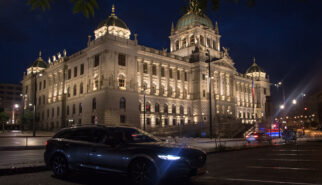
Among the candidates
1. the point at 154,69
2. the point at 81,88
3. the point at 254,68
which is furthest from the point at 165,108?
the point at 254,68

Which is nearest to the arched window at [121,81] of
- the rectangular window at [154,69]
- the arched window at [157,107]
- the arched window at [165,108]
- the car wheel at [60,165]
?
the arched window at [157,107]

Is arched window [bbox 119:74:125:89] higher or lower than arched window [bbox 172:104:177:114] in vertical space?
higher

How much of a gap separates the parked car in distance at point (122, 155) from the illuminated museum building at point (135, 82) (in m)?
38.5

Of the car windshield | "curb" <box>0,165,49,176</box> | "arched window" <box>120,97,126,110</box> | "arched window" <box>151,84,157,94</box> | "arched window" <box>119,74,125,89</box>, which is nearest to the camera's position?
the car windshield

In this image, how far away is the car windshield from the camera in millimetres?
9219

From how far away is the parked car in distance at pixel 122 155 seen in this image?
805 cm

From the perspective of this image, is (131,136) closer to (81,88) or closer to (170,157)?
(170,157)

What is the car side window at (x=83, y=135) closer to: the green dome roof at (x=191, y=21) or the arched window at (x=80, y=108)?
the arched window at (x=80, y=108)

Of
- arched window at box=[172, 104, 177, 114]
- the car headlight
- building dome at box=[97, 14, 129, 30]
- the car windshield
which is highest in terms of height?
→ building dome at box=[97, 14, 129, 30]

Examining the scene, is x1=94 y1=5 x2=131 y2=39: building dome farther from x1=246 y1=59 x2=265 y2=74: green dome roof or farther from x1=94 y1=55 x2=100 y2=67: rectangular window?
x1=246 y1=59 x2=265 y2=74: green dome roof

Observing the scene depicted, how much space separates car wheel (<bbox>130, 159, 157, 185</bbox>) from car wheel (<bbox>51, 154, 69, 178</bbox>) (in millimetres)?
2735

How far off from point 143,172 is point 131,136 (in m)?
1.58

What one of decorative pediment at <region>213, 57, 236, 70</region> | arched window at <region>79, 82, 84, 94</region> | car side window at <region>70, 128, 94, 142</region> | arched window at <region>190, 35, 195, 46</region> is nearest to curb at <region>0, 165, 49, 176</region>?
car side window at <region>70, 128, 94, 142</region>

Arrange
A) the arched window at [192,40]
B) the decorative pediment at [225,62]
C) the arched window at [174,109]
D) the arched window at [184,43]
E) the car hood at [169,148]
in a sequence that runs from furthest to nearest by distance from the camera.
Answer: the arched window at [184,43] < the arched window at [192,40] < the decorative pediment at [225,62] < the arched window at [174,109] < the car hood at [169,148]
